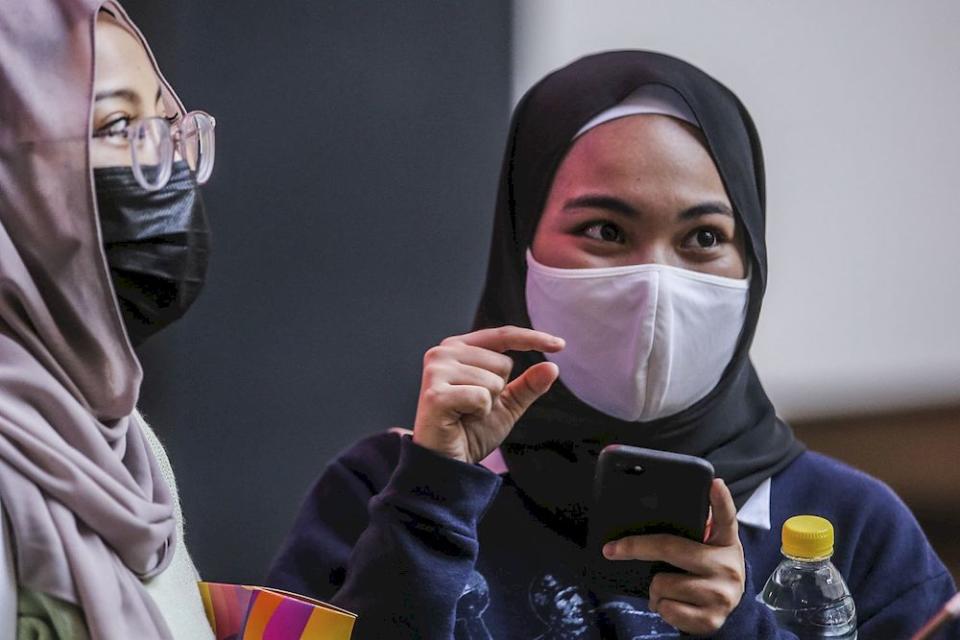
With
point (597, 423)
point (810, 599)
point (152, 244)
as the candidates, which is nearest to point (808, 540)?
point (810, 599)

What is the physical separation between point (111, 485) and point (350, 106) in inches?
18.3

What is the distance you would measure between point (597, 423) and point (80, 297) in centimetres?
52

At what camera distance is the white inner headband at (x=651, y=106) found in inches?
49.8

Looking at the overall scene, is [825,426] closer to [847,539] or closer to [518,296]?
[847,539]

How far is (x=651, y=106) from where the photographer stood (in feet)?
4.16

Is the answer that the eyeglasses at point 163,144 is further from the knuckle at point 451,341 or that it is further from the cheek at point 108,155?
the knuckle at point 451,341

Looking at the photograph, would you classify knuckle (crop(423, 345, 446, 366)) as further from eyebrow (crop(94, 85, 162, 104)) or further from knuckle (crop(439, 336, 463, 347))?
eyebrow (crop(94, 85, 162, 104))

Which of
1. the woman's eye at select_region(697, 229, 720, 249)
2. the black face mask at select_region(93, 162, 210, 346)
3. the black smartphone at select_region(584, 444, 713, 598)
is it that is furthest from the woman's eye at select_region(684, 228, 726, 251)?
the black face mask at select_region(93, 162, 210, 346)

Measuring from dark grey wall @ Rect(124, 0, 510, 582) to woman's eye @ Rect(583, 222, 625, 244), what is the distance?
131 mm

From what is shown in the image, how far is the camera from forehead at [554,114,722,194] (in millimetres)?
1250

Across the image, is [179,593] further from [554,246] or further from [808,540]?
[808,540]

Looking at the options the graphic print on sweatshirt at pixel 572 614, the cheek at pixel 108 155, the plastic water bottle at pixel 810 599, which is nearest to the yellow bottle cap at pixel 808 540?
the plastic water bottle at pixel 810 599

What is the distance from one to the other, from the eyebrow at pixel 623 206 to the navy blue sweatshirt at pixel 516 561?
0.28 m

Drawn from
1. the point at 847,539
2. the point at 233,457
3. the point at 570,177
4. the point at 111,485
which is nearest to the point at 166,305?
the point at 111,485
